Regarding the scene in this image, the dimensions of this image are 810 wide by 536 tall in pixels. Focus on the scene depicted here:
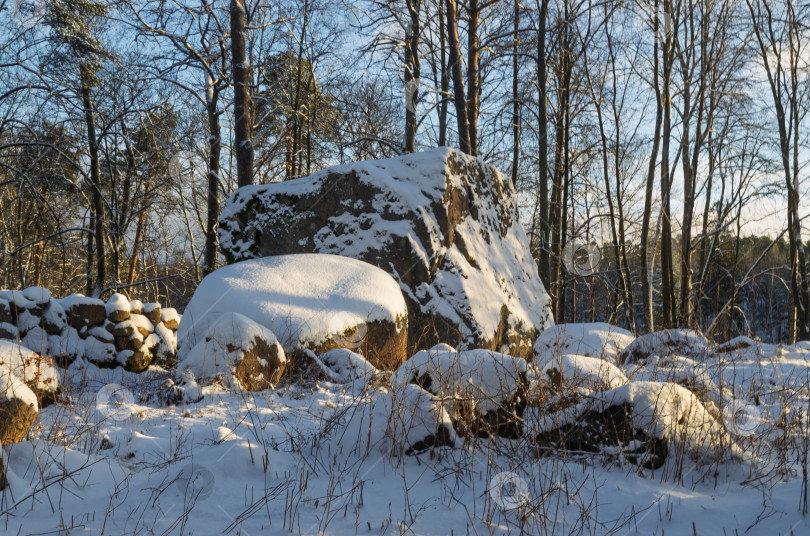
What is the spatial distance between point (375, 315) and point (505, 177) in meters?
4.50

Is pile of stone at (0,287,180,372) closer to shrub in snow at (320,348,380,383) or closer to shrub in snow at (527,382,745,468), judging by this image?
shrub in snow at (320,348,380,383)

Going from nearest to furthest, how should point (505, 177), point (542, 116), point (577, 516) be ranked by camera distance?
point (577, 516)
point (505, 177)
point (542, 116)

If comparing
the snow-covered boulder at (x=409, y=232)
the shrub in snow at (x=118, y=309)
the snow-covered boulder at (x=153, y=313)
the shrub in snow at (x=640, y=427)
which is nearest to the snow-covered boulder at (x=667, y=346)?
the snow-covered boulder at (x=409, y=232)

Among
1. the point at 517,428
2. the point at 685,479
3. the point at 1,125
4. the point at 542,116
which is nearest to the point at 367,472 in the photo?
the point at 517,428

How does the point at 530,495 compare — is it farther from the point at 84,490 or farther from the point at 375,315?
the point at 375,315

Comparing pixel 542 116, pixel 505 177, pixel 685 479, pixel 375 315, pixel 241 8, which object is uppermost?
pixel 241 8

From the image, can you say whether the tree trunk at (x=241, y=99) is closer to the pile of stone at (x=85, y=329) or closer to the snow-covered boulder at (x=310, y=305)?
the pile of stone at (x=85, y=329)

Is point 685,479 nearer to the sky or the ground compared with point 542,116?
nearer to the ground

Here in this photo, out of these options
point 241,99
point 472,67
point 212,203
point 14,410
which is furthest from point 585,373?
point 212,203

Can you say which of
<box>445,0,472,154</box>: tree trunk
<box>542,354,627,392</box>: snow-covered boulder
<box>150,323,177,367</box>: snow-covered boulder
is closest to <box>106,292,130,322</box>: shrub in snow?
<box>150,323,177,367</box>: snow-covered boulder

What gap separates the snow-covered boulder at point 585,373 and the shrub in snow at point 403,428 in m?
0.93

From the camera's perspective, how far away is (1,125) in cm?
626

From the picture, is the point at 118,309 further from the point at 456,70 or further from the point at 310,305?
the point at 456,70

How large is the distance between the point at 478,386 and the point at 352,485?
97cm
